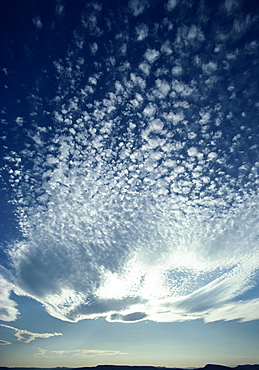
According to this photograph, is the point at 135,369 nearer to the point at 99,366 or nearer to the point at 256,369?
the point at 99,366

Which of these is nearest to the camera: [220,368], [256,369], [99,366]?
[220,368]

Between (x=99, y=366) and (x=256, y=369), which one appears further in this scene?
(x=99, y=366)

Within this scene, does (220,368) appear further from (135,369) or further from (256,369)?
(135,369)

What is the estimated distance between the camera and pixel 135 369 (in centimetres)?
17238

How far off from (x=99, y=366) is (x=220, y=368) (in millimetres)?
94697

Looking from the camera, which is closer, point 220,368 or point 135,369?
point 220,368

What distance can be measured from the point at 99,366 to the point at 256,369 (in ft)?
393

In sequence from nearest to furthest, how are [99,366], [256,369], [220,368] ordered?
[220,368] < [256,369] < [99,366]

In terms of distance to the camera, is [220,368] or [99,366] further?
[99,366]

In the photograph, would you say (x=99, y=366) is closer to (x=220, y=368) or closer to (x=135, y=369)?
(x=135, y=369)

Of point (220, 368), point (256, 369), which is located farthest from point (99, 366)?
point (256, 369)

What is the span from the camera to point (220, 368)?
150 meters

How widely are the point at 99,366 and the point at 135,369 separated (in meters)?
31.7

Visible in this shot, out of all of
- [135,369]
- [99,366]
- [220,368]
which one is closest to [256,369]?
[220,368]
